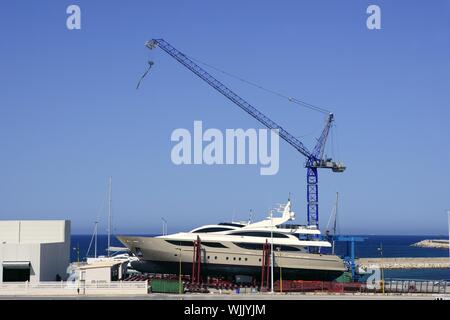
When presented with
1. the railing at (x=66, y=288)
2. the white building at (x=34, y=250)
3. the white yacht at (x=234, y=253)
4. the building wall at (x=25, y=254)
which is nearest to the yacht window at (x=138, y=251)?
the white yacht at (x=234, y=253)

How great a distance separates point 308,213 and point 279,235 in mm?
19810

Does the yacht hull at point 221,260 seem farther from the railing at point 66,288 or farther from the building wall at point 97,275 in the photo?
the railing at point 66,288

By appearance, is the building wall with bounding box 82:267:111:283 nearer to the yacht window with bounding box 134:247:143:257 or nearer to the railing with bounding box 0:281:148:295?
the railing with bounding box 0:281:148:295

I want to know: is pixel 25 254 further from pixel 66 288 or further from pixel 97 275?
pixel 97 275

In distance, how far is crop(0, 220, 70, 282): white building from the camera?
→ 46.7 meters

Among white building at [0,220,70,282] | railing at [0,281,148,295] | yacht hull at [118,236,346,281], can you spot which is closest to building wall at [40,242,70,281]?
white building at [0,220,70,282]

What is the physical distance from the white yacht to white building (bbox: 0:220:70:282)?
11.0 m

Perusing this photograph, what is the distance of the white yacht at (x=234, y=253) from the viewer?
205 ft

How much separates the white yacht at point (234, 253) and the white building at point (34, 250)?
1097 centimetres

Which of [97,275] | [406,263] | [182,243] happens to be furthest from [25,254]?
[406,263]

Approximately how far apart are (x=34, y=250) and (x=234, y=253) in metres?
22.9

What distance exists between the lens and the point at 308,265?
211ft

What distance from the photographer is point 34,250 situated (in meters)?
47.0
